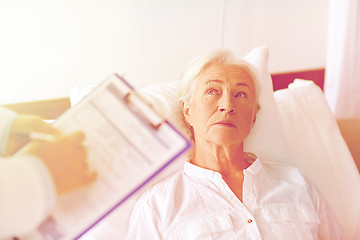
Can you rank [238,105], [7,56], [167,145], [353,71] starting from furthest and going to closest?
[353,71], [7,56], [238,105], [167,145]

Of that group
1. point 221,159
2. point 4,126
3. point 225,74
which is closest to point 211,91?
point 225,74

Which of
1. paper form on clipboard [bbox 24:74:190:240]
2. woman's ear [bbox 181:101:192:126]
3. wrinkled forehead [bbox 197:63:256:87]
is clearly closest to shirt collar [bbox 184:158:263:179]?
woman's ear [bbox 181:101:192:126]

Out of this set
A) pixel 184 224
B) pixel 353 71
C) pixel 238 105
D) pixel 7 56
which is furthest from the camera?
pixel 353 71

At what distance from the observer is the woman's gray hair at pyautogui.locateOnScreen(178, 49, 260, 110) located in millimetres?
1163

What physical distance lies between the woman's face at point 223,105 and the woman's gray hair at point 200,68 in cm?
2

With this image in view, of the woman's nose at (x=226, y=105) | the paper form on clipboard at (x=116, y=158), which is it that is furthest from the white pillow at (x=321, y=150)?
the paper form on clipboard at (x=116, y=158)

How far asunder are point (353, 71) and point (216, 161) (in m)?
1.19

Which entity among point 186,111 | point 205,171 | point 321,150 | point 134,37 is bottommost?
point 321,150

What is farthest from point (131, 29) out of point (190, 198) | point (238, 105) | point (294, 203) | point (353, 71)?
point (353, 71)

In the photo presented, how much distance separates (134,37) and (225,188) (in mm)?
863

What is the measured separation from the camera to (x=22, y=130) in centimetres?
63

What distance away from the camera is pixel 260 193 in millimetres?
1077

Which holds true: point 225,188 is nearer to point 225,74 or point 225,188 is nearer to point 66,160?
point 225,74

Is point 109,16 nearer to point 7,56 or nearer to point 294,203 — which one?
point 7,56
